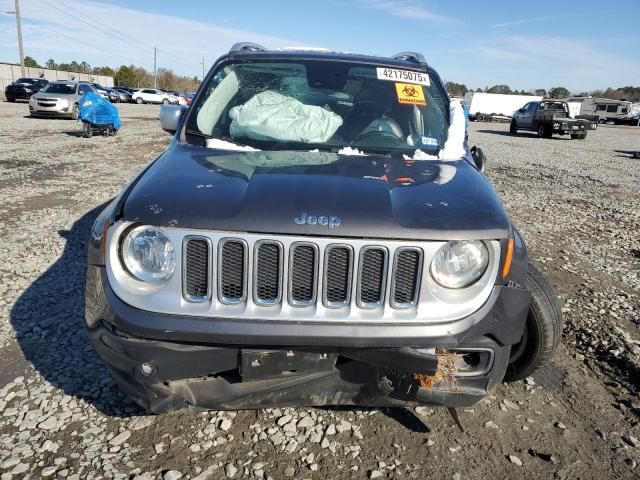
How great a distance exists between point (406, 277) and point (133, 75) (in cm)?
8784

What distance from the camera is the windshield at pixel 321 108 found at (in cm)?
316

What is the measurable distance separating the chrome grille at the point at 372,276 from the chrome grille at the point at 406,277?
0.05 m

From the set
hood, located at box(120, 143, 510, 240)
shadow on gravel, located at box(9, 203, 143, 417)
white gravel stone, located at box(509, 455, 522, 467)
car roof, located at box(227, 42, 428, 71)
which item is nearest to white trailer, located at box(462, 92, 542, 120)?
car roof, located at box(227, 42, 428, 71)

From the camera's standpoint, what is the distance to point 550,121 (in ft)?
77.0

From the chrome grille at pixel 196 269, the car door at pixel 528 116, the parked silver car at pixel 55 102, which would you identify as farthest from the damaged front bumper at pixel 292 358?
the car door at pixel 528 116

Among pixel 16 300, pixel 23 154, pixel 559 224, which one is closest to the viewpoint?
pixel 16 300

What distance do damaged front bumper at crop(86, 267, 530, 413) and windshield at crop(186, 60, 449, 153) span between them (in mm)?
1326

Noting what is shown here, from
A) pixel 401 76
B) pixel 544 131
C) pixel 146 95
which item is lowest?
pixel 544 131

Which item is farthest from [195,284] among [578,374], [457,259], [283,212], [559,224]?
[559,224]

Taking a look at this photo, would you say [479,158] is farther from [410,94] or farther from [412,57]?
[412,57]

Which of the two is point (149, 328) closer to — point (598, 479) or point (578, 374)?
point (598, 479)

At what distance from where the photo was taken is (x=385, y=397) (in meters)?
2.24

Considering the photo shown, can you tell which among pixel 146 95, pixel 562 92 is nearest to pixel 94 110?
pixel 146 95

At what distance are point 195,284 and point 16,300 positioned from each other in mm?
2621
